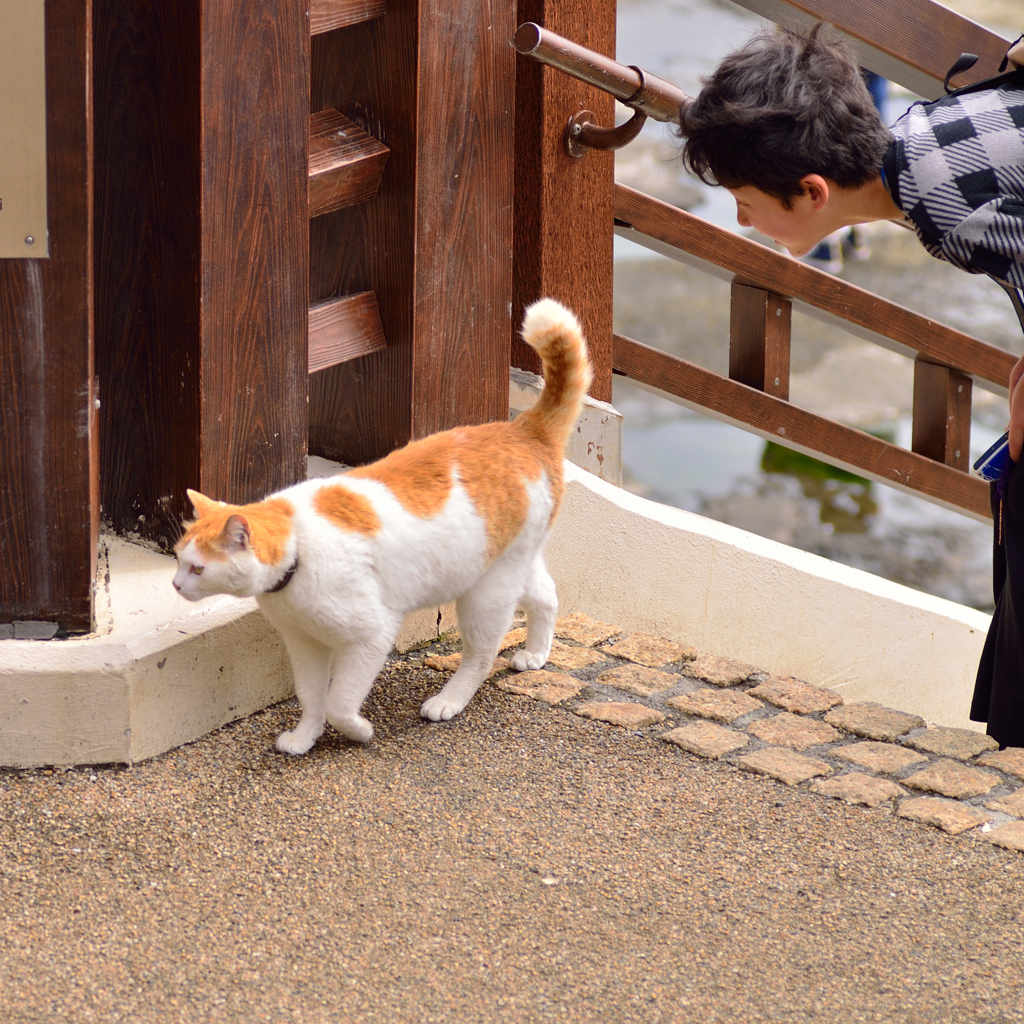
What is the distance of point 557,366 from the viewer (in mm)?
2766

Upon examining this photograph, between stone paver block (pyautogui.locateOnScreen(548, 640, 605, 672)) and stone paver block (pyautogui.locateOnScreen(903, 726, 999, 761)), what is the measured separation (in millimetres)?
784

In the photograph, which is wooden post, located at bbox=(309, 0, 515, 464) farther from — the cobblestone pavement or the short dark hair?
the short dark hair

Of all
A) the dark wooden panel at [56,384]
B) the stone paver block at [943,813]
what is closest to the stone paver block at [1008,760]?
the stone paver block at [943,813]

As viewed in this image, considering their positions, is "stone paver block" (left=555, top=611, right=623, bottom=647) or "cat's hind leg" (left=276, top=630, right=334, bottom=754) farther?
"stone paver block" (left=555, top=611, right=623, bottom=647)

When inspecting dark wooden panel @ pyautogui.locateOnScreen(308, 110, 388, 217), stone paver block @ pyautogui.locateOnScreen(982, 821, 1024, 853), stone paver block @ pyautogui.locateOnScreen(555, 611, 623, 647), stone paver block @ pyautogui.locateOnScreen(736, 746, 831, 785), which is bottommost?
stone paver block @ pyautogui.locateOnScreen(555, 611, 623, 647)

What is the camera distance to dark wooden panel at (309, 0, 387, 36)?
9.18 ft

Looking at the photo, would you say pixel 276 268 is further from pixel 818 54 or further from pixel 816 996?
pixel 816 996

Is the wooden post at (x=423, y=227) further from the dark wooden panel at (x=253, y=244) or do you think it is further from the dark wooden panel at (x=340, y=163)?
the dark wooden panel at (x=253, y=244)

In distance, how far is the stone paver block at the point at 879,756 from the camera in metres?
2.60

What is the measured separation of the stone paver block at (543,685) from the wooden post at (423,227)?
26.9 inches

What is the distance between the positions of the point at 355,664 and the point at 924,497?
2543 mm

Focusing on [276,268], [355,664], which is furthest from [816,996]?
[276,268]

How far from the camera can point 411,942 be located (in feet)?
6.22

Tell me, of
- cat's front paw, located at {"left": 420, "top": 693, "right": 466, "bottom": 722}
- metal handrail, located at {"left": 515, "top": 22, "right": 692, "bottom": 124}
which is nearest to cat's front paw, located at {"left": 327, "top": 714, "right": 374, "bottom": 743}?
cat's front paw, located at {"left": 420, "top": 693, "right": 466, "bottom": 722}
